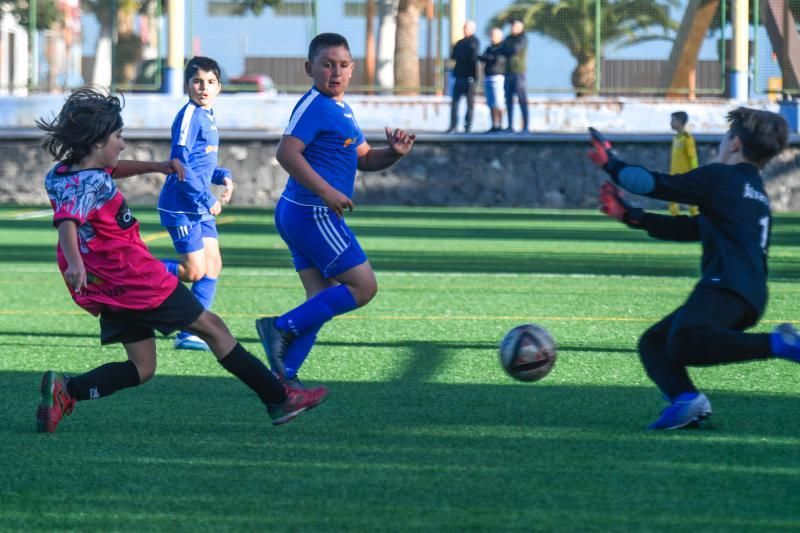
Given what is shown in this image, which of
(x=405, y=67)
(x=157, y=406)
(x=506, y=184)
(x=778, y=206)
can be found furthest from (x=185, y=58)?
(x=157, y=406)

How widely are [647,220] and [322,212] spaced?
153 centimetres

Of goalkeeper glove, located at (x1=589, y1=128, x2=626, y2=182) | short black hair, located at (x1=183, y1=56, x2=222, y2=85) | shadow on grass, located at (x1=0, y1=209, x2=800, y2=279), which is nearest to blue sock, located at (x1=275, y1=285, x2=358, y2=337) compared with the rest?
goalkeeper glove, located at (x1=589, y1=128, x2=626, y2=182)

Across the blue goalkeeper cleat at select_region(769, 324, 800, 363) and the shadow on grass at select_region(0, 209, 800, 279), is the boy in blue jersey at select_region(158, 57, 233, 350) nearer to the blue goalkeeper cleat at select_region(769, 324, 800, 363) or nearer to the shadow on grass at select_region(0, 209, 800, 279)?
the blue goalkeeper cleat at select_region(769, 324, 800, 363)

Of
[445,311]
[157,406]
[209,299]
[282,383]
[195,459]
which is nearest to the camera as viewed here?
[195,459]

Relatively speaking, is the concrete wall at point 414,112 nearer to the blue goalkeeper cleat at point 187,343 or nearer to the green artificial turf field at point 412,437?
the green artificial turf field at point 412,437

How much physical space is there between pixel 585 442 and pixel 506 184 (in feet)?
62.7

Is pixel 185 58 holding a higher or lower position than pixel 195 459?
higher

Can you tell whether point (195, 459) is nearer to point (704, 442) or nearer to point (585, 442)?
point (585, 442)

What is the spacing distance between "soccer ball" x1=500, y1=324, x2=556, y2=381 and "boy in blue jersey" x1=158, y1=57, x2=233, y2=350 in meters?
2.40

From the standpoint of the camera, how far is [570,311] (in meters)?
10.5

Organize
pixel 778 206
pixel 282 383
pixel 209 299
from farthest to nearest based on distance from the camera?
pixel 778 206 < pixel 209 299 < pixel 282 383

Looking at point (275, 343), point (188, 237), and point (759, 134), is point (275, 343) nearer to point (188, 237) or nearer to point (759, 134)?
point (188, 237)

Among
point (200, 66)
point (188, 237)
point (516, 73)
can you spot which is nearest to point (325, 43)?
point (200, 66)

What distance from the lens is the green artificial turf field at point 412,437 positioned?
4566 mm
